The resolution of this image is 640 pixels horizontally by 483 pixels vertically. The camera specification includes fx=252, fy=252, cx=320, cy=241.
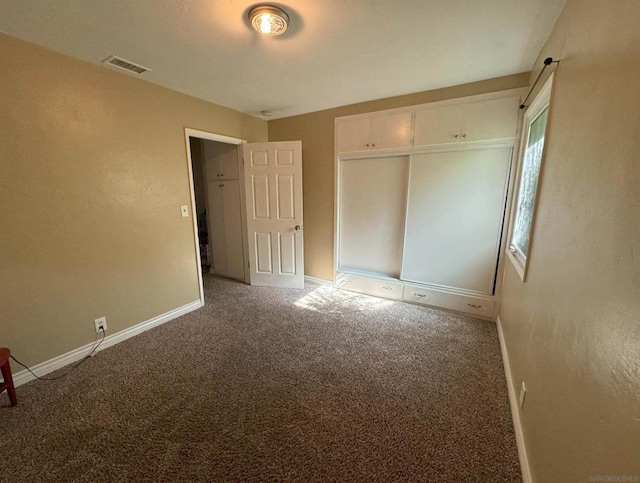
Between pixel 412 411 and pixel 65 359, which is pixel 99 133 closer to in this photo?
pixel 65 359

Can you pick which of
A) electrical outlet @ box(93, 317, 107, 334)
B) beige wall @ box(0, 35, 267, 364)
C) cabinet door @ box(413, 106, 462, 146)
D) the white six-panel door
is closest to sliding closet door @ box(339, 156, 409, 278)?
cabinet door @ box(413, 106, 462, 146)

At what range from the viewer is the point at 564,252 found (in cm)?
110

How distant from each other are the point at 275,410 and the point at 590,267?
1772mm

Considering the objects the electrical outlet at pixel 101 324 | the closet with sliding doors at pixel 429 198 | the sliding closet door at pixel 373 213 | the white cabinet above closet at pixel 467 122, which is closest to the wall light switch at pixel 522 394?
the closet with sliding doors at pixel 429 198

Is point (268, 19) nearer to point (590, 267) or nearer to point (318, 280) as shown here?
point (590, 267)

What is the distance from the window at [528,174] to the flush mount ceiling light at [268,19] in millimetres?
1712

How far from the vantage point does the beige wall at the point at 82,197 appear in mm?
1810

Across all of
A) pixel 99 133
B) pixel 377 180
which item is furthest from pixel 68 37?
pixel 377 180

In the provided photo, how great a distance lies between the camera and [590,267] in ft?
2.82

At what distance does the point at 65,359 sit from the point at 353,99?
3.82m

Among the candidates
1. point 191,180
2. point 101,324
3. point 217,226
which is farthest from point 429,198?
point 101,324

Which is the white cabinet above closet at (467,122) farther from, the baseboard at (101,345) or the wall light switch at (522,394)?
the baseboard at (101,345)

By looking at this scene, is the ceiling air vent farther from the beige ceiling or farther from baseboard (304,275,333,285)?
baseboard (304,275,333,285)

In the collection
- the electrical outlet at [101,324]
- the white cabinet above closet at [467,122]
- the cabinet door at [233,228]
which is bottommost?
the electrical outlet at [101,324]
